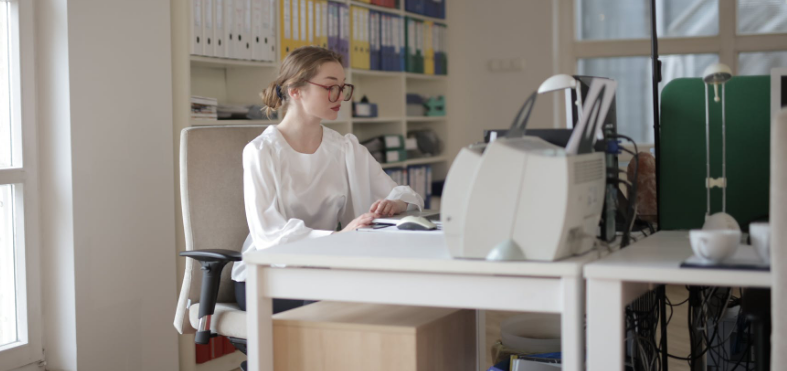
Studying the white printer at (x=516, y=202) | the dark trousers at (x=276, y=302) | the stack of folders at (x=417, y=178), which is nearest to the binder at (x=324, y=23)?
the stack of folders at (x=417, y=178)

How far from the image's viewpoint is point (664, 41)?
195 inches

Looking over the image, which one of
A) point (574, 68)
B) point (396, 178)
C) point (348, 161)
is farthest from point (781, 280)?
point (574, 68)

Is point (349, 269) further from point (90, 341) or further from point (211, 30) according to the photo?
point (211, 30)

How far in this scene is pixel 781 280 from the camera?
4.17ft

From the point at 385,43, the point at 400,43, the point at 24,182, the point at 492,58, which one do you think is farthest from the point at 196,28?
the point at 492,58

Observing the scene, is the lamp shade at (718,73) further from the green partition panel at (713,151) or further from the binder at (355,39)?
the binder at (355,39)

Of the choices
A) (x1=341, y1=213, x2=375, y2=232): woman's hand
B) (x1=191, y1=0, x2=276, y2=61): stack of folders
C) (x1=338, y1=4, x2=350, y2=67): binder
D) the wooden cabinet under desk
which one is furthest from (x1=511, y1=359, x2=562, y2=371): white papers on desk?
(x1=338, y1=4, x2=350, y2=67): binder

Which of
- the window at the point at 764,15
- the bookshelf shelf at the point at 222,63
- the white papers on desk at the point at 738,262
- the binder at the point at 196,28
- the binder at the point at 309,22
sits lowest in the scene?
the white papers on desk at the point at 738,262

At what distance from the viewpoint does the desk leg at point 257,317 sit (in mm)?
1604

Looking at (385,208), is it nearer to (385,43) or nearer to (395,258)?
(395,258)

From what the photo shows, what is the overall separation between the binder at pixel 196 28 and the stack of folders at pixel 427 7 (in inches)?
69.8

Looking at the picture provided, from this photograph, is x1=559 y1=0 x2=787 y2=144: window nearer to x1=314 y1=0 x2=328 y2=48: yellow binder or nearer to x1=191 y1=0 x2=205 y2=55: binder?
x1=314 y1=0 x2=328 y2=48: yellow binder

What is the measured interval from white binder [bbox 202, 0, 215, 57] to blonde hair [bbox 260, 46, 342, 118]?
2.36ft

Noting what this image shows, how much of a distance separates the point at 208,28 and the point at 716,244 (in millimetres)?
2244
